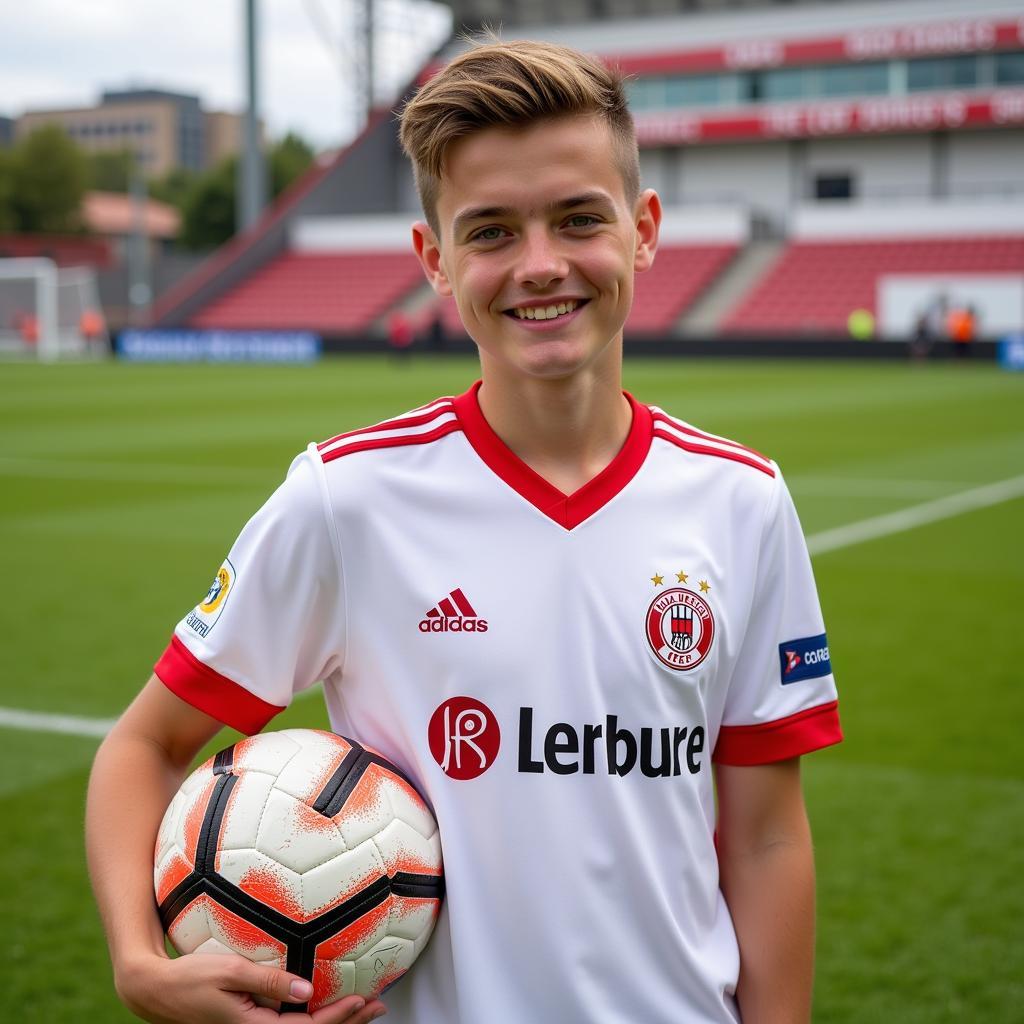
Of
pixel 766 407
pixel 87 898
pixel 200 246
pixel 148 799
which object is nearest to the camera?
pixel 148 799

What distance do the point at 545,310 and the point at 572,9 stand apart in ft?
165

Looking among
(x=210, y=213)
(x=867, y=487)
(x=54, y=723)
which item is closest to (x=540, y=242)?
(x=54, y=723)

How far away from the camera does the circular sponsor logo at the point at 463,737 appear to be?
1.77 m

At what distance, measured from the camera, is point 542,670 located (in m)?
1.78

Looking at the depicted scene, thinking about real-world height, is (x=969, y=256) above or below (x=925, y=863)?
below

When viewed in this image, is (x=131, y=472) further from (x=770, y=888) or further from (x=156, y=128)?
(x=156, y=128)

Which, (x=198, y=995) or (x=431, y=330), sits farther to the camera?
(x=431, y=330)

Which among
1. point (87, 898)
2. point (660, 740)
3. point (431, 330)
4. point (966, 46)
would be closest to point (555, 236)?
point (660, 740)

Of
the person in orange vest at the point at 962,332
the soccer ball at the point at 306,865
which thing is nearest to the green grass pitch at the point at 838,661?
the soccer ball at the point at 306,865

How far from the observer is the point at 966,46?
136 ft

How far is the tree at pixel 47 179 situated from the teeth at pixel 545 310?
8307cm

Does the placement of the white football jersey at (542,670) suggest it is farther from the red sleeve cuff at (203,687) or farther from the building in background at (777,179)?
the building in background at (777,179)

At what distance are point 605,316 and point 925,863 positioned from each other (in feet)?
9.22

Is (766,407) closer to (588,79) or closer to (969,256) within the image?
(588,79)
